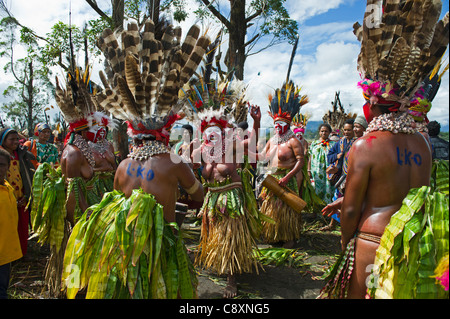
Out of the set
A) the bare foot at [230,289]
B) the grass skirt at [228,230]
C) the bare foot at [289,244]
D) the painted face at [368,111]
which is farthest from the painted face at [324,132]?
the painted face at [368,111]

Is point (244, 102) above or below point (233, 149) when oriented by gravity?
above

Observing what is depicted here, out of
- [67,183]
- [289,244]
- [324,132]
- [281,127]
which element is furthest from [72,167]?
[324,132]

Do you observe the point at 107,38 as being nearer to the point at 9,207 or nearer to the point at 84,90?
the point at 84,90

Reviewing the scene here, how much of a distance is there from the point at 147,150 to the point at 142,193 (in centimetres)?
40

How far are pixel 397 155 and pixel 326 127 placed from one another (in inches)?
240

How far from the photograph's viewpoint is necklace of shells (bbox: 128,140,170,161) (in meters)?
2.54

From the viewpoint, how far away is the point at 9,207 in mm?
2768

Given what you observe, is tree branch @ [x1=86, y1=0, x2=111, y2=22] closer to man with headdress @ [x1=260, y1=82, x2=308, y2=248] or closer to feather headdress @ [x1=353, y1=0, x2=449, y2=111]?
man with headdress @ [x1=260, y1=82, x2=308, y2=248]

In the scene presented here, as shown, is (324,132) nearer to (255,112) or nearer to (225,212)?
(255,112)

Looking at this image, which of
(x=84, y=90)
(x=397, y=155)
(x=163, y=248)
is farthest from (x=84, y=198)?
(x=397, y=155)

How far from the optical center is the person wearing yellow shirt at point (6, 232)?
269 centimetres

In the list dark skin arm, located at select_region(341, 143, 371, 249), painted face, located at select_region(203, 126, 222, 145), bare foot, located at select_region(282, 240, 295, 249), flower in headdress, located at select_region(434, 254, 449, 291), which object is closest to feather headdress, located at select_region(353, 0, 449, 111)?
dark skin arm, located at select_region(341, 143, 371, 249)

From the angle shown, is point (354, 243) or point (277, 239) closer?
point (354, 243)

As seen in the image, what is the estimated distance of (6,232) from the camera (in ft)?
A: 8.90
